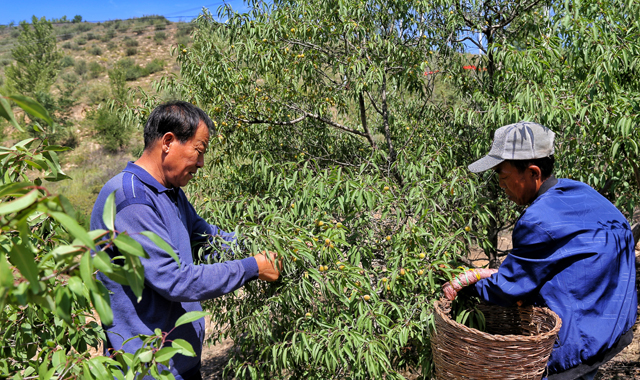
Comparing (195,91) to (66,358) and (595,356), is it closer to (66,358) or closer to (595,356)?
(66,358)

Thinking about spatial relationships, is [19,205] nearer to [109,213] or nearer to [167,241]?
[109,213]

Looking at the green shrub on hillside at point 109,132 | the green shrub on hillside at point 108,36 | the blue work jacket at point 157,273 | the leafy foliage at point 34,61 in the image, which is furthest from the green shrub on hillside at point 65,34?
the blue work jacket at point 157,273

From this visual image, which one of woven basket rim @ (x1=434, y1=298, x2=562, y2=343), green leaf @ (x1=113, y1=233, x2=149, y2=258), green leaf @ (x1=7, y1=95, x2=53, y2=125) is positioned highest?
green leaf @ (x1=7, y1=95, x2=53, y2=125)

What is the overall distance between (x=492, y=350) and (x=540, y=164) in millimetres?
733

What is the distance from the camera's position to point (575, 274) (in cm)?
152

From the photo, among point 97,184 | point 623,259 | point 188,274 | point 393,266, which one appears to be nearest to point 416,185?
point 393,266

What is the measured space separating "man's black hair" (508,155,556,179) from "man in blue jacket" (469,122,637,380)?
87 mm

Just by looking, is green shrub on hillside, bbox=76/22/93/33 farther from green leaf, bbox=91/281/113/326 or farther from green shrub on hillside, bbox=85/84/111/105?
green leaf, bbox=91/281/113/326

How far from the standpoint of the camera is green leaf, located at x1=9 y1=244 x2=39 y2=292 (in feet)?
2.00

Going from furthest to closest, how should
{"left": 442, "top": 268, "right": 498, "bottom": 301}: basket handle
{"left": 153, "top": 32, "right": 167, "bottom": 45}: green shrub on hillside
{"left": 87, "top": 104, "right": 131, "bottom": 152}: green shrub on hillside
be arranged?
{"left": 153, "top": 32, "right": 167, "bottom": 45}: green shrub on hillside, {"left": 87, "top": 104, "right": 131, "bottom": 152}: green shrub on hillside, {"left": 442, "top": 268, "right": 498, "bottom": 301}: basket handle

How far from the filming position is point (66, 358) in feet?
3.39

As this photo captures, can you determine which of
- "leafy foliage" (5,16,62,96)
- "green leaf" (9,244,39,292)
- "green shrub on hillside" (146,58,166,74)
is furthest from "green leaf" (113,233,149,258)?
"green shrub on hillside" (146,58,166,74)

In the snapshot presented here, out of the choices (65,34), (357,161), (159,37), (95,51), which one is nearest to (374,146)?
(357,161)

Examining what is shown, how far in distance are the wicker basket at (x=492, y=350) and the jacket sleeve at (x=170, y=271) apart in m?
0.77
